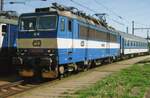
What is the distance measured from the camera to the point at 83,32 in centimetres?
1966

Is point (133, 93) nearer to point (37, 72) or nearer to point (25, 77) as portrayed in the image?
point (37, 72)

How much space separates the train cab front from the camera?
51.7ft

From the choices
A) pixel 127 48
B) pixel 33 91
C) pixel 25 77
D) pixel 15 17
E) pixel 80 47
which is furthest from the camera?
pixel 127 48

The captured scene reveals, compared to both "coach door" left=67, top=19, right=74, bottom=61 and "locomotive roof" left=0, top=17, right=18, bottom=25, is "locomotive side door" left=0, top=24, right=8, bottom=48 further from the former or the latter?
"coach door" left=67, top=19, right=74, bottom=61

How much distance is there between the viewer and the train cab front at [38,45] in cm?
1577

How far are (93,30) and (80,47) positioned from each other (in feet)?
11.6

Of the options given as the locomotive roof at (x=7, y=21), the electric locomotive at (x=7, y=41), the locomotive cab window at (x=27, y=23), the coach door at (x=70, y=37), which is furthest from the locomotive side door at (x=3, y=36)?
the coach door at (x=70, y=37)

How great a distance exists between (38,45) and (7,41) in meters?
3.41

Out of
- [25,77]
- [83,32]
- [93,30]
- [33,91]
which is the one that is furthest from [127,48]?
[33,91]

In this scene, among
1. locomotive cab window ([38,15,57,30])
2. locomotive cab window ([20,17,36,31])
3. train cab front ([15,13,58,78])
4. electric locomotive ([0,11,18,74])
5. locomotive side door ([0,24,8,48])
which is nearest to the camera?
→ train cab front ([15,13,58,78])

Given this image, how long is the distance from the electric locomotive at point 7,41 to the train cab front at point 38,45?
1986mm

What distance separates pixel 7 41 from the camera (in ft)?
61.9

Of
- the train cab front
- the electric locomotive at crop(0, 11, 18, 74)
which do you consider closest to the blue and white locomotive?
the train cab front

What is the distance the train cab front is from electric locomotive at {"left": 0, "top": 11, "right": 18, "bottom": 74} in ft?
6.51
